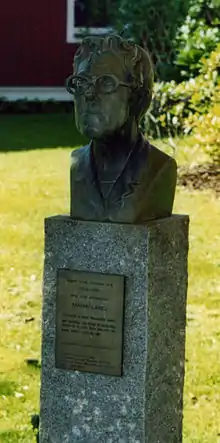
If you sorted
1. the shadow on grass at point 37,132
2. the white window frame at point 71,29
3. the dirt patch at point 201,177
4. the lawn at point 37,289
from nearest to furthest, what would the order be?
the lawn at point 37,289 < the dirt patch at point 201,177 < the shadow on grass at point 37,132 < the white window frame at point 71,29

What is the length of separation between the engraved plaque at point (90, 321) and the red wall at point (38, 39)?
59.5 ft

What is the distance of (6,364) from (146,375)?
8.08ft

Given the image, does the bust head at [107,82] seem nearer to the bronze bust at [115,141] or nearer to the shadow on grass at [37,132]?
the bronze bust at [115,141]

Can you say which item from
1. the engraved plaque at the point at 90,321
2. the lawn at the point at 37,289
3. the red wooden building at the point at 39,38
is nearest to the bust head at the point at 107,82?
the engraved plaque at the point at 90,321

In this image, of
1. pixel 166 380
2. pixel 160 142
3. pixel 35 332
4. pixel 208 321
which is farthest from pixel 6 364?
pixel 160 142

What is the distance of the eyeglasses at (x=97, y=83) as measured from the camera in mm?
4676

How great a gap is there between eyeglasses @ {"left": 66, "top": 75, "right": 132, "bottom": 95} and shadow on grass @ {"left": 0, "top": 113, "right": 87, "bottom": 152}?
11.5 metres

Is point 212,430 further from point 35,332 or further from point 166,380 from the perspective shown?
point 35,332

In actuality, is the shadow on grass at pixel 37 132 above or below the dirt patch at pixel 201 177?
above

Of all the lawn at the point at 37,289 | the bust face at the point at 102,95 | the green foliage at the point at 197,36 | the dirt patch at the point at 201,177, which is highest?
the green foliage at the point at 197,36

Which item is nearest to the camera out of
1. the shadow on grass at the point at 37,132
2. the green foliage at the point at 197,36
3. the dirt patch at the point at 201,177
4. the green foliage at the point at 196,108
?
the green foliage at the point at 196,108

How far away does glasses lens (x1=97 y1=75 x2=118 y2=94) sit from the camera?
4.67 meters

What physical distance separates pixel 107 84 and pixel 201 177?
27.7 feet

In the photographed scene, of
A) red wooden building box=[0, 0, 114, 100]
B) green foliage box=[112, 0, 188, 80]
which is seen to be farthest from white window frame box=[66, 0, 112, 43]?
green foliage box=[112, 0, 188, 80]
